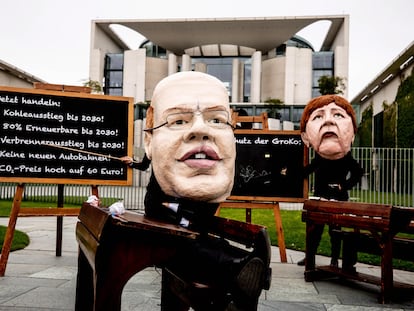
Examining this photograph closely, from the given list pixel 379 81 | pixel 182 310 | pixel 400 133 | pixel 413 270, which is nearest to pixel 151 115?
pixel 182 310

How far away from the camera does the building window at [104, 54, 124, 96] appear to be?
3741 cm

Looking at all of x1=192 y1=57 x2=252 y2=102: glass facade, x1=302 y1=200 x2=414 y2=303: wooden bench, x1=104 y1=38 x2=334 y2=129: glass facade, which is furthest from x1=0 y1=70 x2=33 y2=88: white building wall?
x1=302 y1=200 x2=414 y2=303: wooden bench

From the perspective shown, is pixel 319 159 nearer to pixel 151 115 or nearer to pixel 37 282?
pixel 151 115

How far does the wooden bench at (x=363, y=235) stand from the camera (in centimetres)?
359

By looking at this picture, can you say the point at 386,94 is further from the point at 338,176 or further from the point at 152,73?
the point at 338,176

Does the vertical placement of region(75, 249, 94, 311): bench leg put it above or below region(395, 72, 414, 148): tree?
below

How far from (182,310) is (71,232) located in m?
5.86

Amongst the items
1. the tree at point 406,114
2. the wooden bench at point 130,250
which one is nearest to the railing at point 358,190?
the tree at point 406,114

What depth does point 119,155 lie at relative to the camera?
186 inches

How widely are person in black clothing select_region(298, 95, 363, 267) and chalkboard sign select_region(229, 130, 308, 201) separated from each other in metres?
0.55

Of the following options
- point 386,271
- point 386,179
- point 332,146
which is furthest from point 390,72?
point 386,271

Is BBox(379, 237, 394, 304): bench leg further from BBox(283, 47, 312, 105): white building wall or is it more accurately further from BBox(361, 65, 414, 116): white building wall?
BBox(283, 47, 312, 105): white building wall

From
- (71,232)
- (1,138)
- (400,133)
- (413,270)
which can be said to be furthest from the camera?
(400,133)

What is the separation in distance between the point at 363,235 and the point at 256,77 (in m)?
Answer: 33.2
